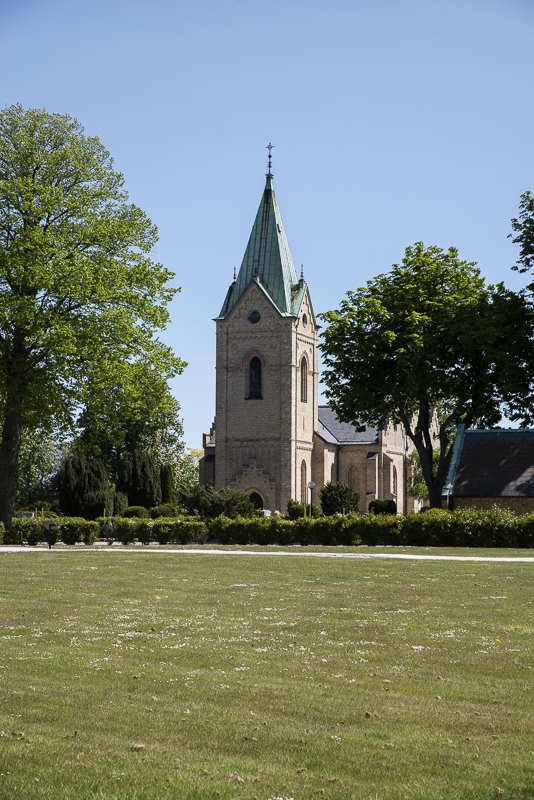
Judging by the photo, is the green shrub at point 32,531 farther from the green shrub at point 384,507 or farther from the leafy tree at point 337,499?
the leafy tree at point 337,499

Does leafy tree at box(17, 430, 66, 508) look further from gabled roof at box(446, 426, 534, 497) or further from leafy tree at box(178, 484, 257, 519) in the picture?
gabled roof at box(446, 426, 534, 497)

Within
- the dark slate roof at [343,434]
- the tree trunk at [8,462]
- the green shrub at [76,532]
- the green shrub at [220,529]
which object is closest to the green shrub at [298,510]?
the dark slate roof at [343,434]

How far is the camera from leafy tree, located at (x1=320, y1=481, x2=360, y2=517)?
211 feet

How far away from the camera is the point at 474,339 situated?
37312 millimetres

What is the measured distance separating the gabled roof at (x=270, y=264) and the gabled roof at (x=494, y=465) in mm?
29940

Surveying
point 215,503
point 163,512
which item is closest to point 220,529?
point 215,503

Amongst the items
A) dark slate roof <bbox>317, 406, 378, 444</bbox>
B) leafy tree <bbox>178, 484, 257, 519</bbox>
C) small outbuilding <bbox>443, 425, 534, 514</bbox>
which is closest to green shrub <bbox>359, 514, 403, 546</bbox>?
small outbuilding <bbox>443, 425, 534, 514</bbox>

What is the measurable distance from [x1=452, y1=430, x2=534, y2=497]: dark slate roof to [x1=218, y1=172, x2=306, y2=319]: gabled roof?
98.3 ft

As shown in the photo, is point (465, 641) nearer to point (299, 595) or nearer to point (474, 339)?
point (299, 595)

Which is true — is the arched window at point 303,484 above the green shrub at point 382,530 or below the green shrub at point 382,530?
above

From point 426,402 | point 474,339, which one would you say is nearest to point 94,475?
point 426,402

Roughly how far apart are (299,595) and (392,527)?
1695 centimetres

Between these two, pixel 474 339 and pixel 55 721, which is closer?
pixel 55 721

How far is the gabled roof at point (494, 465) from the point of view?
39969 millimetres
